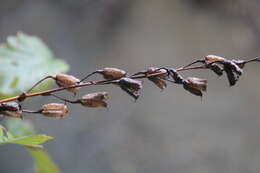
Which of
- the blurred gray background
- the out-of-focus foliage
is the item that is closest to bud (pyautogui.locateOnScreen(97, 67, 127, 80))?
the out-of-focus foliage

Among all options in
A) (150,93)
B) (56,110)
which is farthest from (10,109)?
(150,93)

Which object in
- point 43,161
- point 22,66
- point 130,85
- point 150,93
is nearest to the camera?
point 130,85

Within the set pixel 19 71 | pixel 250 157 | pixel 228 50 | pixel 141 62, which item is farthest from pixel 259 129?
pixel 19 71

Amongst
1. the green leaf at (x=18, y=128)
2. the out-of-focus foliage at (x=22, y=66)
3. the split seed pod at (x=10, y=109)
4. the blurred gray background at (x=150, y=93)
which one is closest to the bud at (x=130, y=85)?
the split seed pod at (x=10, y=109)

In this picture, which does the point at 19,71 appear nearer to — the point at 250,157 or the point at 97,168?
the point at 97,168

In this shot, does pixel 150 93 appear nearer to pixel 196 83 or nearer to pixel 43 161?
pixel 43 161

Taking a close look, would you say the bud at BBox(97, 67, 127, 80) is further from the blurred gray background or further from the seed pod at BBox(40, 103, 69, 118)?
the blurred gray background
